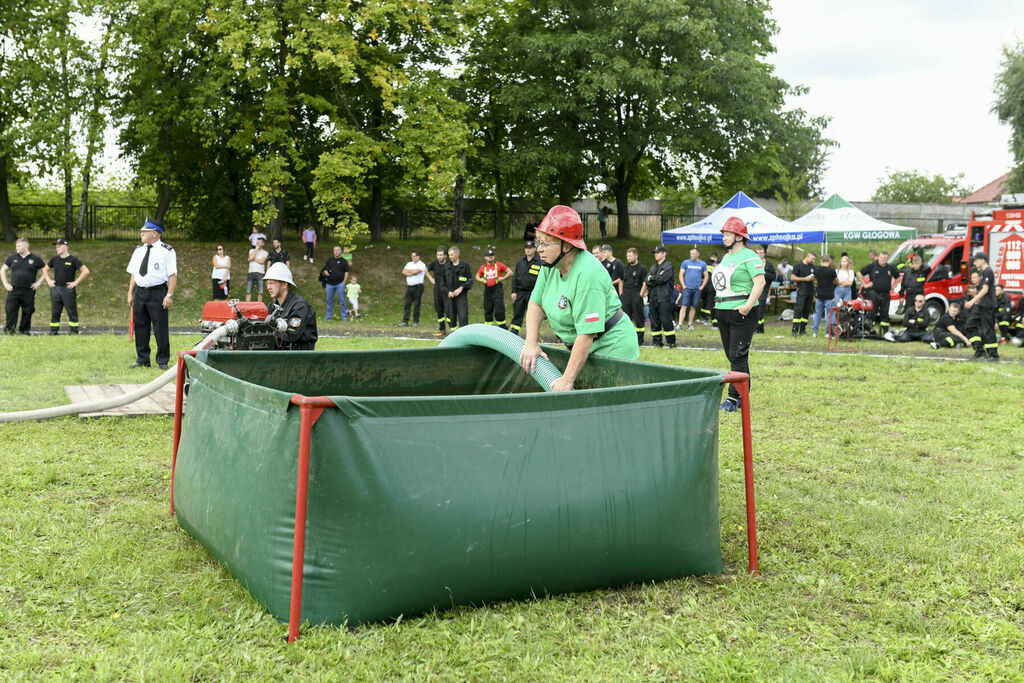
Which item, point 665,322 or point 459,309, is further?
point 459,309

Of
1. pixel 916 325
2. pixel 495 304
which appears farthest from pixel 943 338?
pixel 495 304

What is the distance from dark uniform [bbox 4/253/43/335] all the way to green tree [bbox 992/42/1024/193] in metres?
41.4

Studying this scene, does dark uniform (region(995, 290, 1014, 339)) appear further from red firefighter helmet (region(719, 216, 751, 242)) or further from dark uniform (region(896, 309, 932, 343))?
red firefighter helmet (region(719, 216, 751, 242))

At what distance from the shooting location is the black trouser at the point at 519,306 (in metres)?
15.0

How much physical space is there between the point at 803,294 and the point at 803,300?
157 millimetres

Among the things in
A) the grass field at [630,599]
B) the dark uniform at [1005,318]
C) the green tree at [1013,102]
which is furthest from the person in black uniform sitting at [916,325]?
the green tree at [1013,102]

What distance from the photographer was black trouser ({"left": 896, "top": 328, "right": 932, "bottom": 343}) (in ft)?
61.7

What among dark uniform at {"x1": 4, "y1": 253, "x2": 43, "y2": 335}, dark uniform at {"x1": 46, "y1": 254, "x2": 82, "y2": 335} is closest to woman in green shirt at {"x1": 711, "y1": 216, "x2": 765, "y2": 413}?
dark uniform at {"x1": 46, "y1": 254, "x2": 82, "y2": 335}

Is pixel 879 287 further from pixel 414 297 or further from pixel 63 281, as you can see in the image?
pixel 63 281

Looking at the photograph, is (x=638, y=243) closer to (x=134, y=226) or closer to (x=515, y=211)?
(x=515, y=211)

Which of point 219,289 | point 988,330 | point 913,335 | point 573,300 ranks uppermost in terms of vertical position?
point 573,300

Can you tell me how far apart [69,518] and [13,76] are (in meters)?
24.4

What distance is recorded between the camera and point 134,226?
32.1 m

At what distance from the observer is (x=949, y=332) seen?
57.5ft
